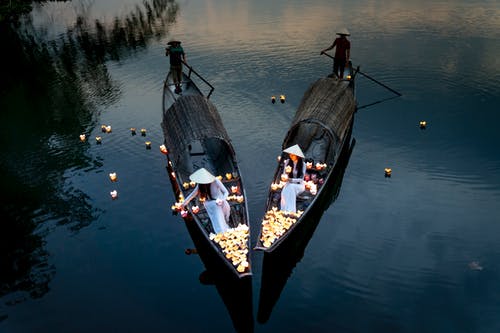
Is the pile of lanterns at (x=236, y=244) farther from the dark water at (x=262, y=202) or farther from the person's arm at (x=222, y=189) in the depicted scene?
the person's arm at (x=222, y=189)

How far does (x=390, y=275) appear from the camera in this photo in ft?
28.6

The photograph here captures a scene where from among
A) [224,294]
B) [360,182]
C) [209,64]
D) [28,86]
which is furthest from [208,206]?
[28,86]

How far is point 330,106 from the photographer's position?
12.2 m

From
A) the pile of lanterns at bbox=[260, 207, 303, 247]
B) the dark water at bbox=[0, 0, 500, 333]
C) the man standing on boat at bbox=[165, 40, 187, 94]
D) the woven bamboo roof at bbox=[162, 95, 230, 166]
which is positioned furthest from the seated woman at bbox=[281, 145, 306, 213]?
the man standing on boat at bbox=[165, 40, 187, 94]

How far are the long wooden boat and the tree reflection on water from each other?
18.5 ft

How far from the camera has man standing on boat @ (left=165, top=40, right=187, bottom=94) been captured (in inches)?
593

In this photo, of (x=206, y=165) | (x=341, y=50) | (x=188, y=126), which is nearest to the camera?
(x=188, y=126)

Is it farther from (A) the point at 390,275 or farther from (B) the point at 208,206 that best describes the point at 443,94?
(B) the point at 208,206

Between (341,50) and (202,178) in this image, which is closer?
(202,178)

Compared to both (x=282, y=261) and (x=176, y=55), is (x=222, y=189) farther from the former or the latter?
(x=176, y=55)

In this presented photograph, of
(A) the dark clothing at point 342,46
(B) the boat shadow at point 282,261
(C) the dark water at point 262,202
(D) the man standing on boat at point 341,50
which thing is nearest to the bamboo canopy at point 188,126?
(C) the dark water at point 262,202

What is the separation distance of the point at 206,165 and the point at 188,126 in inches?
61.3

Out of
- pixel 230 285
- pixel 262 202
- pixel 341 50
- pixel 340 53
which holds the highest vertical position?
pixel 341 50

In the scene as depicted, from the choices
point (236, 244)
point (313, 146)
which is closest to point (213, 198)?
point (236, 244)
